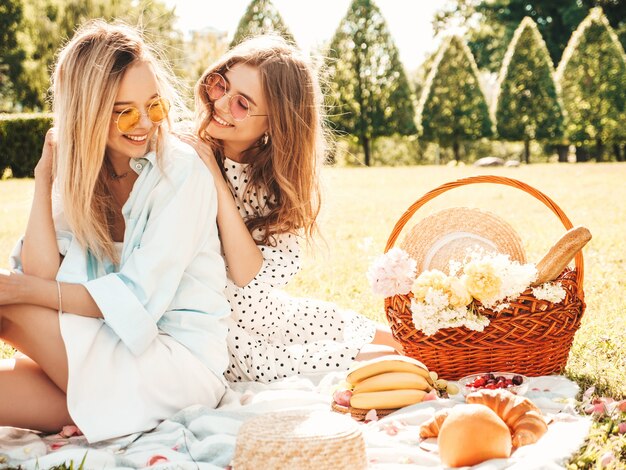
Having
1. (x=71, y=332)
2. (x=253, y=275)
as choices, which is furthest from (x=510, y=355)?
(x=71, y=332)

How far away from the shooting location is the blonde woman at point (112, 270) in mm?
3039

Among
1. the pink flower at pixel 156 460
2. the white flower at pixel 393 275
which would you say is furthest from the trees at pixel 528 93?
the pink flower at pixel 156 460

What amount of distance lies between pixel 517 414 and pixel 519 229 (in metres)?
6.80

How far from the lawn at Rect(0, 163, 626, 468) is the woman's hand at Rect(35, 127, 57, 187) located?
33 centimetres

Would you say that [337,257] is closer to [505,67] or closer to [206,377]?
[206,377]

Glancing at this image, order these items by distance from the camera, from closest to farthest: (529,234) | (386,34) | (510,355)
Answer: (510,355)
(529,234)
(386,34)

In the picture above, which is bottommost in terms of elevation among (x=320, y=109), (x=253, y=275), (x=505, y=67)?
(x=253, y=275)

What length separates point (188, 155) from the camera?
3.41 metres

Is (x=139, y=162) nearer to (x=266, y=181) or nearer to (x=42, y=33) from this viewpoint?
(x=266, y=181)

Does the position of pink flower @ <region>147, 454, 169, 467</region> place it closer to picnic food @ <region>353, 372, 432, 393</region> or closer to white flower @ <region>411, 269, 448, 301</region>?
picnic food @ <region>353, 372, 432, 393</region>

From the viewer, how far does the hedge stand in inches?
633

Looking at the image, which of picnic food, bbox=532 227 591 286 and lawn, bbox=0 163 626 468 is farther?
lawn, bbox=0 163 626 468

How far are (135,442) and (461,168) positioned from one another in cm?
1535

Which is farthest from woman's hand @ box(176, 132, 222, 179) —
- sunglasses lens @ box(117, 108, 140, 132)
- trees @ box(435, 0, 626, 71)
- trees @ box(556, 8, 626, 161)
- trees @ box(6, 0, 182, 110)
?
trees @ box(435, 0, 626, 71)
